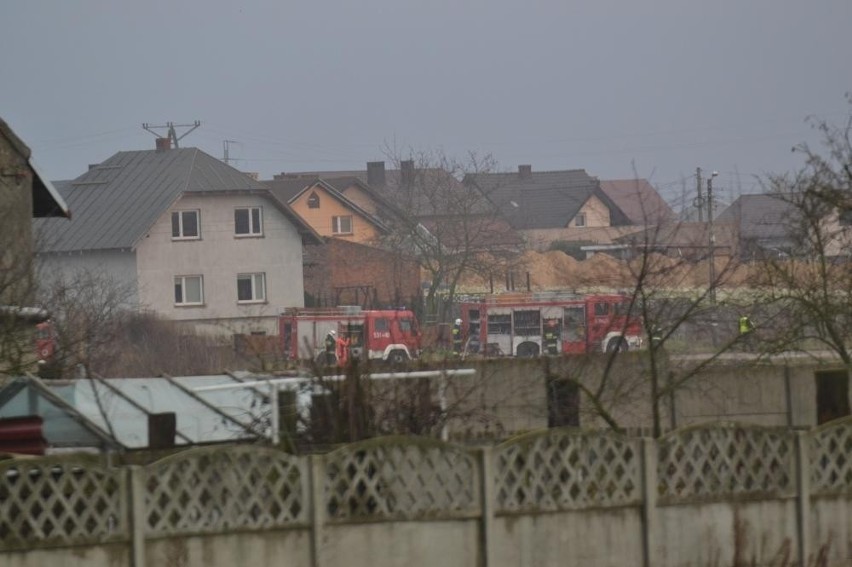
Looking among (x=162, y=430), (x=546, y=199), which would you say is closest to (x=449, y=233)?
(x=546, y=199)

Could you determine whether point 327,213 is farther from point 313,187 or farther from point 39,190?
point 39,190

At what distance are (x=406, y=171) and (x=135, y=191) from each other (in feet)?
76.1

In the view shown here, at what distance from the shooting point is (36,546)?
9.94m

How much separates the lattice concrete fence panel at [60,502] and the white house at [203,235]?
6337 centimetres

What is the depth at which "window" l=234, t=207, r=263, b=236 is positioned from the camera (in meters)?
76.1

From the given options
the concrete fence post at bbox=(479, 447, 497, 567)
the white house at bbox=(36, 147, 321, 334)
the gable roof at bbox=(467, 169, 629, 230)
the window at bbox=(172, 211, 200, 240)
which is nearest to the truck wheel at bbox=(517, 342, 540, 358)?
the white house at bbox=(36, 147, 321, 334)

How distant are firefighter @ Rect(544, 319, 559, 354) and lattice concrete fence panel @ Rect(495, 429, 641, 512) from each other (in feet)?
136

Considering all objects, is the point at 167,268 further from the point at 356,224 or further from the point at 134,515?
the point at 134,515

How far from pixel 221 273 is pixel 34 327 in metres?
55.9

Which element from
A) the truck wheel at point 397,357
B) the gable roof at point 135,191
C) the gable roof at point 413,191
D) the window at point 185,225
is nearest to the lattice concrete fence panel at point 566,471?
the truck wheel at point 397,357

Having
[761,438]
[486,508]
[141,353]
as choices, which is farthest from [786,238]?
[141,353]

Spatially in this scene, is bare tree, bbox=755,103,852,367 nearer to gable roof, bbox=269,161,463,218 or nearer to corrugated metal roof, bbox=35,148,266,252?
corrugated metal roof, bbox=35,148,266,252

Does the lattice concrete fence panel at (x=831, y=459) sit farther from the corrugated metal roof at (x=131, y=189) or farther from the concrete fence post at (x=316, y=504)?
the corrugated metal roof at (x=131, y=189)

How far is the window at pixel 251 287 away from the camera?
76375 millimetres
